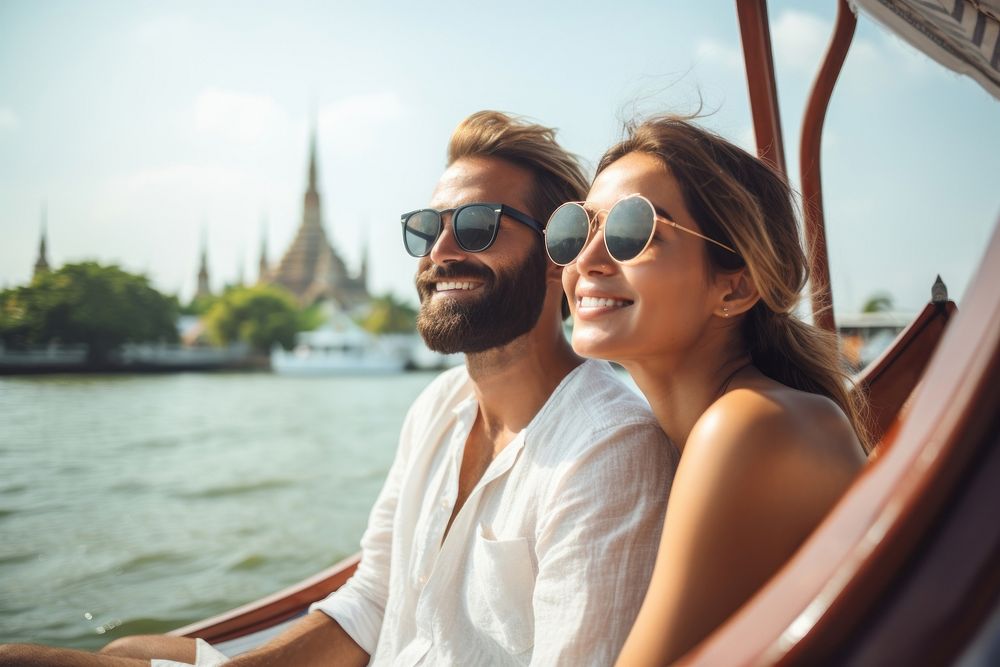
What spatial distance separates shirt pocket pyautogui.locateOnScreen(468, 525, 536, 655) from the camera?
1.26 metres

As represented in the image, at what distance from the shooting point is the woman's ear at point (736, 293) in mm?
1122

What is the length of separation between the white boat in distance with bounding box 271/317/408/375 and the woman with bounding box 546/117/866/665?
40.7 m

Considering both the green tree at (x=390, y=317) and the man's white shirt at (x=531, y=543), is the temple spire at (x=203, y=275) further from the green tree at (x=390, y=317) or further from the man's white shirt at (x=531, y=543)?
the man's white shirt at (x=531, y=543)

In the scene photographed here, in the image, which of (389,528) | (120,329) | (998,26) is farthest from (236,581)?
(120,329)

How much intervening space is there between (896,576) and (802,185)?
206 cm

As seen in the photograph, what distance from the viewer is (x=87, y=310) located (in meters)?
22.9

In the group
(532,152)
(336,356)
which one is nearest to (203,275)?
(336,356)

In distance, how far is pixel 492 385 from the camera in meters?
1.66

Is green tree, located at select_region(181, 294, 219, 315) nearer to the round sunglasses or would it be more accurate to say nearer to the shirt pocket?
the shirt pocket

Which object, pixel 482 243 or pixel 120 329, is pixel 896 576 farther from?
pixel 120 329

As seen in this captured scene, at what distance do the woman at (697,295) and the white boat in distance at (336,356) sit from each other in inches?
1603

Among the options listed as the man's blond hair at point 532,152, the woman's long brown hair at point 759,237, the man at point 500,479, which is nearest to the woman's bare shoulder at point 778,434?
the woman's long brown hair at point 759,237

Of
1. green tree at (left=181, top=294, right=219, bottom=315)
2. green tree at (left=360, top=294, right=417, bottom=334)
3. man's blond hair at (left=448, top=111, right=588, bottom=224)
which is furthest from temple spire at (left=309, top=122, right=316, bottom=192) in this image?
man's blond hair at (left=448, top=111, right=588, bottom=224)

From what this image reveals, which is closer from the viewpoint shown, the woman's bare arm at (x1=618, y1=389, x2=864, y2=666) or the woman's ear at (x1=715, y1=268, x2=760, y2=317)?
the woman's bare arm at (x1=618, y1=389, x2=864, y2=666)
